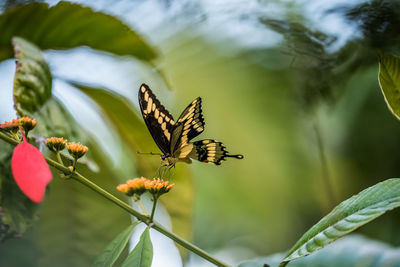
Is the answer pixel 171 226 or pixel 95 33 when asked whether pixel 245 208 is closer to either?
pixel 171 226

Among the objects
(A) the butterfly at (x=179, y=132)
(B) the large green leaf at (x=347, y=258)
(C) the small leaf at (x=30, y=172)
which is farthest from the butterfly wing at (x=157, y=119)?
(B) the large green leaf at (x=347, y=258)

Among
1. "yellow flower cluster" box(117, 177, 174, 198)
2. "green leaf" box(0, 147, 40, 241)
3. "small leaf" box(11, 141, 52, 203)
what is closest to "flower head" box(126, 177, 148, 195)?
"yellow flower cluster" box(117, 177, 174, 198)

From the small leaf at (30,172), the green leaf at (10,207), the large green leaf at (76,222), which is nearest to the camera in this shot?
the small leaf at (30,172)

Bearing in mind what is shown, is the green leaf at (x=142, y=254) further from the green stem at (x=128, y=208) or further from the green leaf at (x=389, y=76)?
the green leaf at (x=389, y=76)

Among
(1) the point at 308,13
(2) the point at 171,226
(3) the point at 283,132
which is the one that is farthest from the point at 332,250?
(3) the point at 283,132

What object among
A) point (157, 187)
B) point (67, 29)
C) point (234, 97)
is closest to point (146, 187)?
point (157, 187)

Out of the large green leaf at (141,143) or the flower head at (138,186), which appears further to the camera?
the large green leaf at (141,143)
